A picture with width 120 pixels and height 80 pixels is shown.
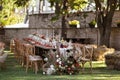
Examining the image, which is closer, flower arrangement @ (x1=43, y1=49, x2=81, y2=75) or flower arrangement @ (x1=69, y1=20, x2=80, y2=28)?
flower arrangement @ (x1=43, y1=49, x2=81, y2=75)

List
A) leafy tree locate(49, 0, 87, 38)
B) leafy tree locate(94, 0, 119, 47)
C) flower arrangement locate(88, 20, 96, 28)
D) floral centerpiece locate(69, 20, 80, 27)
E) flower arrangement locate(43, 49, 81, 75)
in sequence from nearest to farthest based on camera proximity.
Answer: flower arrangement locate(43, 49, 81, 75)
leafy tree locate(94, 0, 119, 47)
leafy tree locate(49, 0, 87, 38)
flower arrangement locate(88, 20, 96, 28)
floral centerpiece locate(69, 20, 80, 27)

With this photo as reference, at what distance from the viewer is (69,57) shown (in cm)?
1334

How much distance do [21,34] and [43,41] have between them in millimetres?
15324

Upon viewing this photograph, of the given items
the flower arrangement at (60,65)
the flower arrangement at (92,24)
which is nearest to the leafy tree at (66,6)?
the flower arrangement at (92,24)

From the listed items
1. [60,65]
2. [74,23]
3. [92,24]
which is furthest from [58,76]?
[74,23]

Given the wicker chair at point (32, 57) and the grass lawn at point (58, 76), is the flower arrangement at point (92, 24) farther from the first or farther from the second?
the wicker chair at point (32, 57)

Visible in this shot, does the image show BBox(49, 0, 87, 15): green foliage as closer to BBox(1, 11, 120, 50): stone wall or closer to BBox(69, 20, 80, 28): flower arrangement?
BBox(1, 11, 120, 50): stone wall

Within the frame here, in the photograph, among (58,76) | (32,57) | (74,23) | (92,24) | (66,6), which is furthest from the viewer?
(74,23)

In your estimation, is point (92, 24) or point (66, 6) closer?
point (66, 6)

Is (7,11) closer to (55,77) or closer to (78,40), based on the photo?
(78,40)

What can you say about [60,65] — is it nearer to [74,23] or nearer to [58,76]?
[58,76]

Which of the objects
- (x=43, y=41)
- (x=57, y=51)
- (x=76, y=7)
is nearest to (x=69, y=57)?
(x=57, y=51)

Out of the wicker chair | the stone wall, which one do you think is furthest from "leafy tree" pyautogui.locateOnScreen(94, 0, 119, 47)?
the wicker chair

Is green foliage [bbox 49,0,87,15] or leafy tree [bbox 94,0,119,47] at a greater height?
green foliage [bbox 49,0,87,15]
